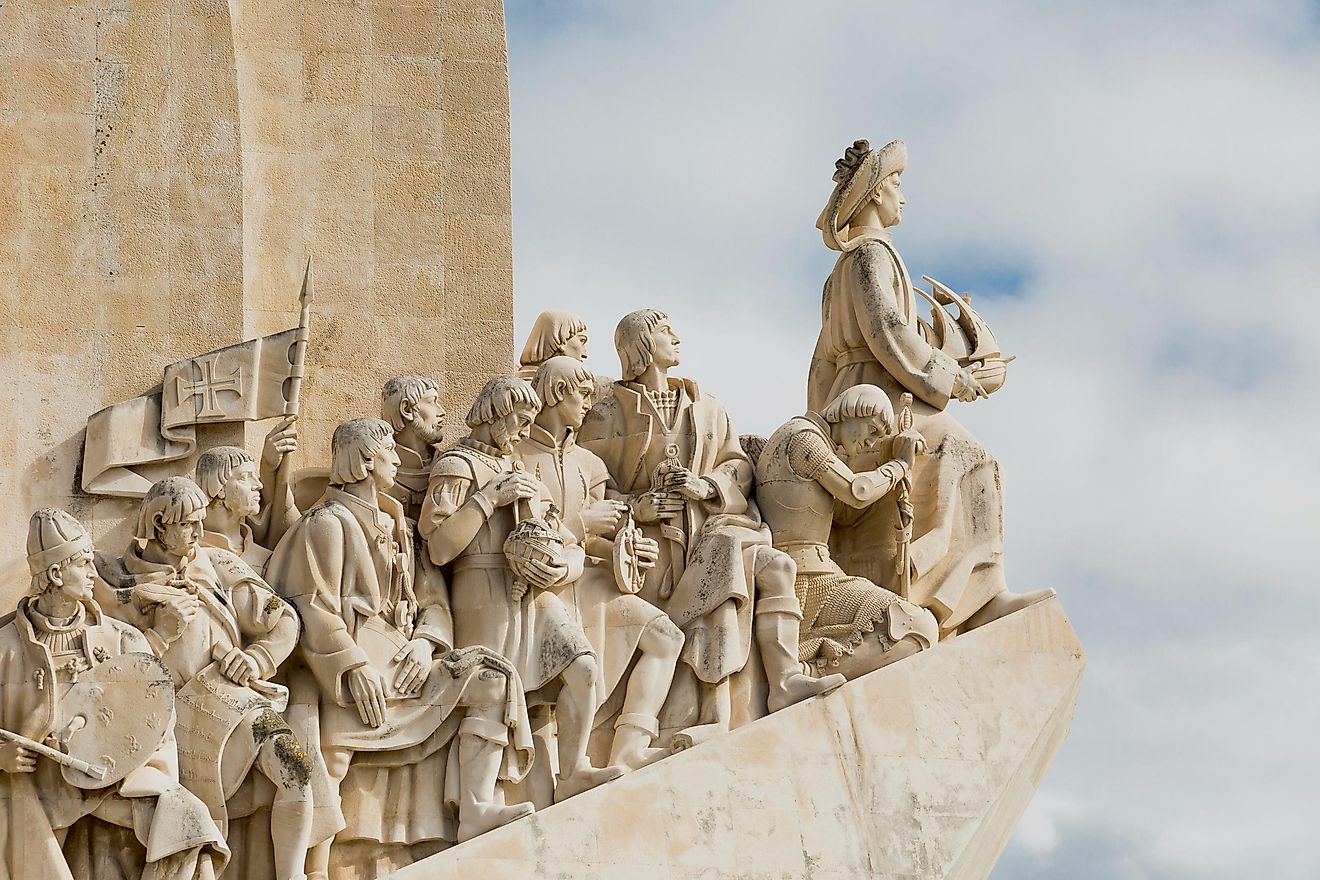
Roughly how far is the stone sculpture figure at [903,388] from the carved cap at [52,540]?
356cm

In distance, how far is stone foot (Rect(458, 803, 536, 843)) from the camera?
12.4 metres

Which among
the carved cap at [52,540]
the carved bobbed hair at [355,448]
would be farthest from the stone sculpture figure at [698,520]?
the carved cap at [52,540]

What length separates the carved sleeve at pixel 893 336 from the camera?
14.1 m

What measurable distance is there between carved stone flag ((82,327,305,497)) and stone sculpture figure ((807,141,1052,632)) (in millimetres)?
2526

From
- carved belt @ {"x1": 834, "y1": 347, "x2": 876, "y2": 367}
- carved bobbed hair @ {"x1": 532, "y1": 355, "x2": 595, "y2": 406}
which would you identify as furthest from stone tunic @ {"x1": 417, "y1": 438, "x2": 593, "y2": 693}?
carved belt @ {"x1": 834, "y1": 347, "x2": 876, "y2": 367}

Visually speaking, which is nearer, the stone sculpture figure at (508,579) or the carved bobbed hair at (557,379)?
the stone sculpture figure at (508,579)

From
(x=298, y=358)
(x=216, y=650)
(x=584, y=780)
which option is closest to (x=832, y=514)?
(x=584, y=780)

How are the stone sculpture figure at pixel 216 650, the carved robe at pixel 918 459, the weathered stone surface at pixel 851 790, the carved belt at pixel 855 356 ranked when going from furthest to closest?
the carved belt at pixel 855 356 < the carved robe at pixel 918 459 < the weathered stone surface at pixel 851 790 < the stone sculpture figure at pixel 216 650

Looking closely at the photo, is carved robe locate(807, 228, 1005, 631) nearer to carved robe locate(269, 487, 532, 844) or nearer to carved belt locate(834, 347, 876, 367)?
carved belt locate(834, 347, 876, 367)

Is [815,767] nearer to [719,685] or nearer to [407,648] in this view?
[719,685]

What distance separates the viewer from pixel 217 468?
12.7m

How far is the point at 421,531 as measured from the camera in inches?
513

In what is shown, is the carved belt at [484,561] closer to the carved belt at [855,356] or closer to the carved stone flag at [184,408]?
the carved stone flag at [184,408]

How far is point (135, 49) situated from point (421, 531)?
254 centimetres
